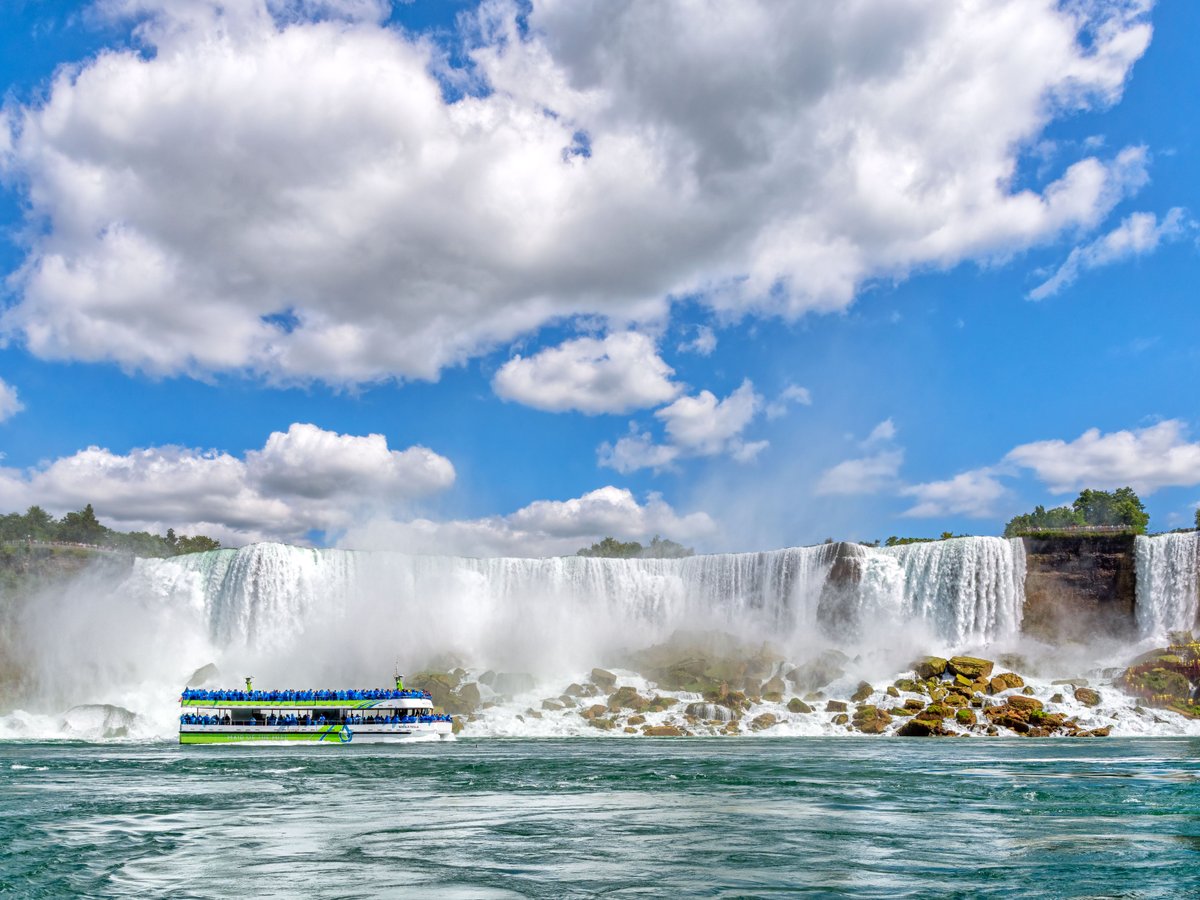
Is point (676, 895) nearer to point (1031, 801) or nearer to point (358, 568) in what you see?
point (1031, 801)

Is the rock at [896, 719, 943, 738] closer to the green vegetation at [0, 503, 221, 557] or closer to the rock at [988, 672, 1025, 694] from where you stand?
the rock at [988, 672, 1025, 694]

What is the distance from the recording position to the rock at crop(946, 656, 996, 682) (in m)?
49.6

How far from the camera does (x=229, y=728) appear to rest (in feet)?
144

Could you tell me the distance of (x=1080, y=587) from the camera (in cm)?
5550

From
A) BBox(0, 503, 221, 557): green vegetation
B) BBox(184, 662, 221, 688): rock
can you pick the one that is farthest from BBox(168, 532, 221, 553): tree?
BBox(184, 662, 221, 688): rock

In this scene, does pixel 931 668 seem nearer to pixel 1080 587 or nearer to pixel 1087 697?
pixel 1087 697

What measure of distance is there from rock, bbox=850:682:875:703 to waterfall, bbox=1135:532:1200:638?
15.4 m

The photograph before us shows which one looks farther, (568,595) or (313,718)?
(568,595)

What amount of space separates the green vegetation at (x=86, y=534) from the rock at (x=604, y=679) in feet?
209

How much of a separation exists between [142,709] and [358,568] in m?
14.4

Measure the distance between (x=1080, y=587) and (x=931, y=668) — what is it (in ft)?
36.5

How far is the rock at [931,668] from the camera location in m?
50.5

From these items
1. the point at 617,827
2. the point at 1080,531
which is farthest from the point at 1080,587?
the point at 617,827

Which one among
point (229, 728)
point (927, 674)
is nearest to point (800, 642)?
point (927, 674)
